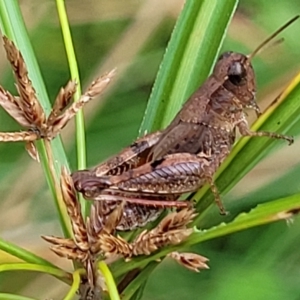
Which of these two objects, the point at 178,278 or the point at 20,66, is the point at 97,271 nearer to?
the point at 20,66

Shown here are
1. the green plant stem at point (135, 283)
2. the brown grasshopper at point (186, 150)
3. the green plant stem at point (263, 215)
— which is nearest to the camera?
the green plant stem at point (263, 215)

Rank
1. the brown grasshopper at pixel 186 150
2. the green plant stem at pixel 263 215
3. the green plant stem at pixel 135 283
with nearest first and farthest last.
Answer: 1. the green plant stem at pixel 263 215
2. the green plant stem at pixel 135 283
3. the brown grasshopper at pixel 186 150

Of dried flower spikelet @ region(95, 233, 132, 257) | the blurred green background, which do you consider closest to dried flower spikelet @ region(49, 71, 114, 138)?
dried flower spikelet @ region(95, 233, 132, 257)

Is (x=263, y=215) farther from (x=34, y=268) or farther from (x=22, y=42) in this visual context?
(x=22, y=42)

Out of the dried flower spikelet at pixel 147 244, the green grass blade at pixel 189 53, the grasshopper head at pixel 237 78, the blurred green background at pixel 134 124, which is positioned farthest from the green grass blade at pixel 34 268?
the blurred green background at pixel 134 124

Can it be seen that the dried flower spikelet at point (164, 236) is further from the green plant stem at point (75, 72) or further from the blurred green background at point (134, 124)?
A: the blurred green background at point (134, 124)

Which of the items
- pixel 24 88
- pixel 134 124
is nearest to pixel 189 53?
pixel 24 88

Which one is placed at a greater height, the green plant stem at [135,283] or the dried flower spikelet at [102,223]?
the dried flower spikelet at [102,223]
